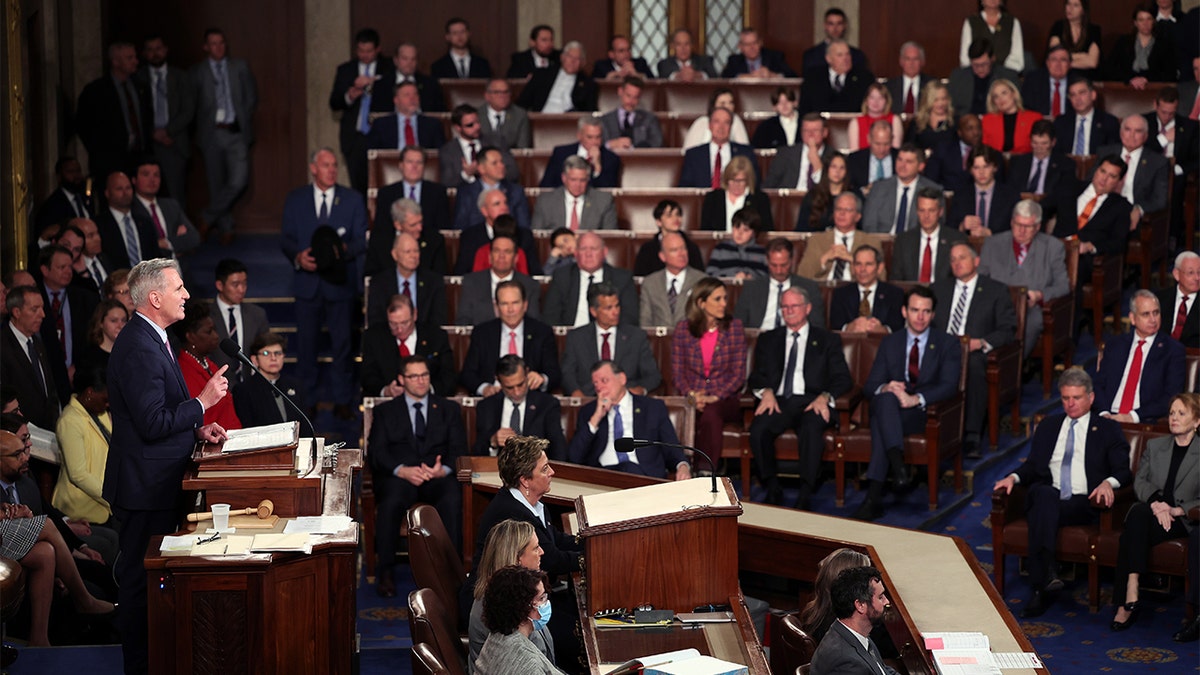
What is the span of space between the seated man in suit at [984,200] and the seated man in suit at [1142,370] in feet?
6.18

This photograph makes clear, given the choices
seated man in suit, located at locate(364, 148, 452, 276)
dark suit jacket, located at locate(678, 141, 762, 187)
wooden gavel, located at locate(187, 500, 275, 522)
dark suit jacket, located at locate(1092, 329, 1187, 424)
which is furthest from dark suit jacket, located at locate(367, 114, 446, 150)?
wooden gavel, located at locate(187, 500, 275, 522)

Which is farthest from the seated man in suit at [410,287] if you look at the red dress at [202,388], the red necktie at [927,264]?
the red dress at [202,388]

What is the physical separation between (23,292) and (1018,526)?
4.30 metres

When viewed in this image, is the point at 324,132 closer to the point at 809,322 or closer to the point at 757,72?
the point at 757,72

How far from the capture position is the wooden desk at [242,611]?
3816mm

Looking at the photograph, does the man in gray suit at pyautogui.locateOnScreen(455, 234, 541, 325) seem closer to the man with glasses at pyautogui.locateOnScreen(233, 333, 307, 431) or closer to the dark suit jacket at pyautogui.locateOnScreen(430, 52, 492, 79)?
the man with glasses at pyautogui.locateOnScreen(233, 333, 307, 431)

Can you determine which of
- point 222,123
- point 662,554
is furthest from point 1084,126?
point 662,554

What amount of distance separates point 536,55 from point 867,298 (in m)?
4.27

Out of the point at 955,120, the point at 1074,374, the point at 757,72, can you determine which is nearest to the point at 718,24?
the point at 757,72

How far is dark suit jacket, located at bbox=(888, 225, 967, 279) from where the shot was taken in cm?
820

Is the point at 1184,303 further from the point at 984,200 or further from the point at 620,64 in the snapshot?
the point at 620,64

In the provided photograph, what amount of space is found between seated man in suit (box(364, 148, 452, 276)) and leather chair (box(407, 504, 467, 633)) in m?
3.54

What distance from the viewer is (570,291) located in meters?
7.91

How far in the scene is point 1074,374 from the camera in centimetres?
624
